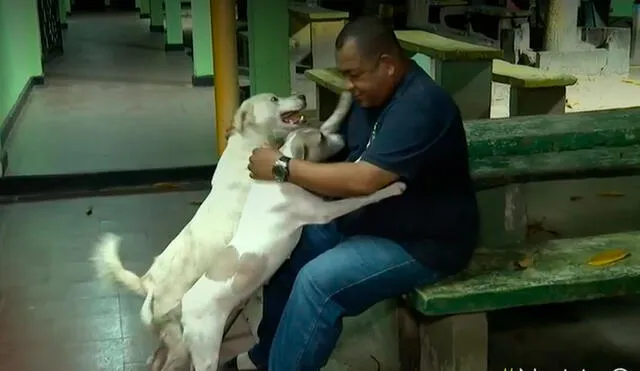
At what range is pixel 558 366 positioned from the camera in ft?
10.5

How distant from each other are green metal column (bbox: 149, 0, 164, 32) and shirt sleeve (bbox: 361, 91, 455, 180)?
13.8 metres

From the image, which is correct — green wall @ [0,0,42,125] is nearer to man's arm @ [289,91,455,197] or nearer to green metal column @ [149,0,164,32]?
green metal column @ [149,0,164,32]

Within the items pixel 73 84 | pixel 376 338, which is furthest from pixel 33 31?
pixel 376 338

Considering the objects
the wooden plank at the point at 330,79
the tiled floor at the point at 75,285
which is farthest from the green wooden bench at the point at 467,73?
the tiled floor at the point at 75,285

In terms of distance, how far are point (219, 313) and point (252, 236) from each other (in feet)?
0.87

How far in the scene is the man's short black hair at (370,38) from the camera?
100.0 inches

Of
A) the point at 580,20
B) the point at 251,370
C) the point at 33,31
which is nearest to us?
the point at 251,370

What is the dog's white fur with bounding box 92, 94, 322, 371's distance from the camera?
9.72 ft

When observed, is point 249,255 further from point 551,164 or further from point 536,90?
point 536,90

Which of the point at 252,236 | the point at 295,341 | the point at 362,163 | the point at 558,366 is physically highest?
the point at 362,163

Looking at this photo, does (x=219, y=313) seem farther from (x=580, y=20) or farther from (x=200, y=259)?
(x=580, y=20)

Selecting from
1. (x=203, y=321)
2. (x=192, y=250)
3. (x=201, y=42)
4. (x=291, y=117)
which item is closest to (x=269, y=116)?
(x=291, y=117)

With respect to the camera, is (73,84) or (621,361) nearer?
(621,361)

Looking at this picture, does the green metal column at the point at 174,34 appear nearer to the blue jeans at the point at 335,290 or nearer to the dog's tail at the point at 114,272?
the dog's tail at the point at 114,272
